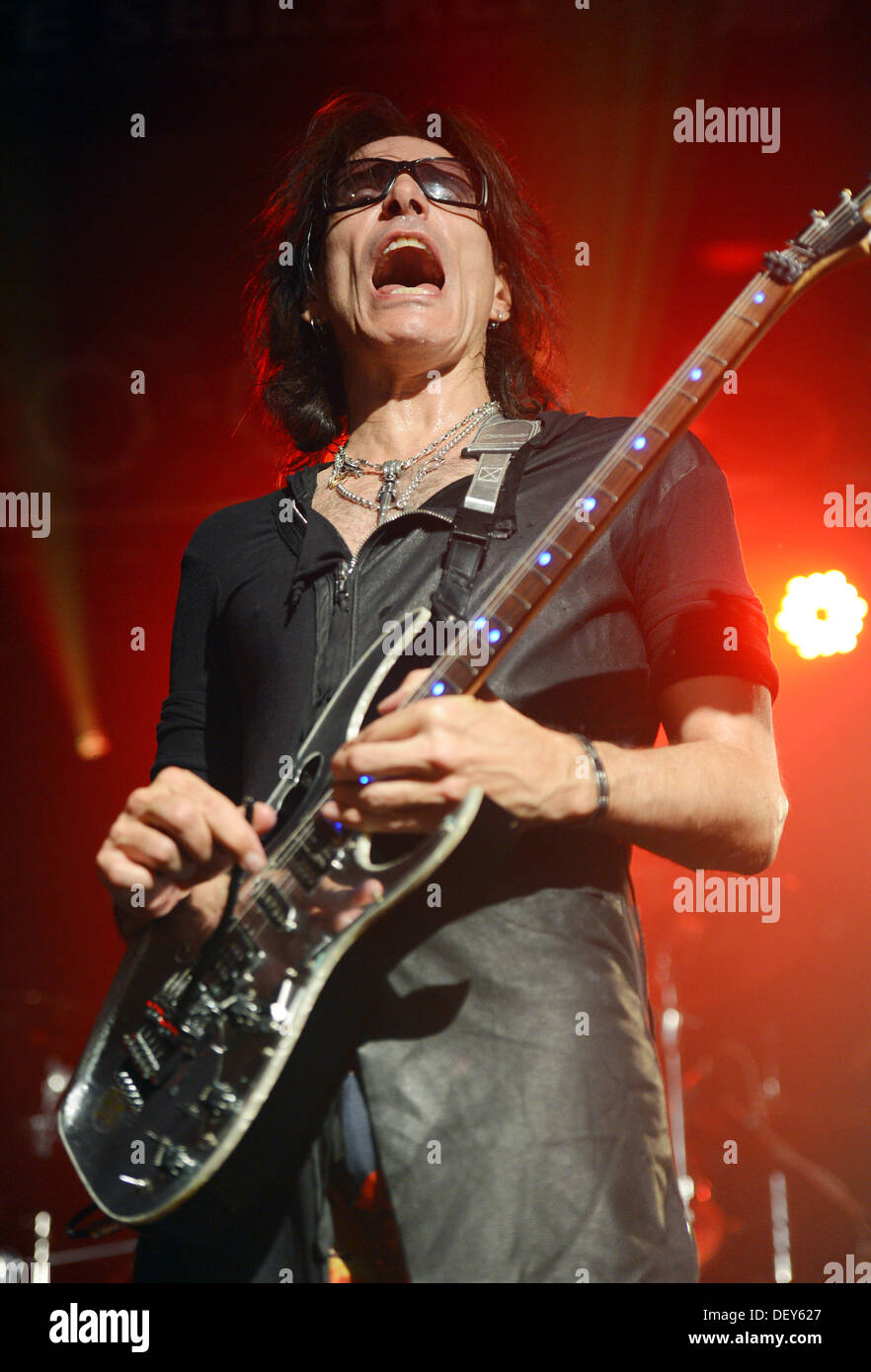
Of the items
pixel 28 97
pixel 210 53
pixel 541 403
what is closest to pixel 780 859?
pixel 541 403

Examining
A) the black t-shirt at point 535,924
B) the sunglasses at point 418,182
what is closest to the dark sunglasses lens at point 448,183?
the sunglasses at point 418,182

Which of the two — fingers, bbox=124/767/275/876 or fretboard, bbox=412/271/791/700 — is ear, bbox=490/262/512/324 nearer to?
fretboard, bbox=412/271/791/700

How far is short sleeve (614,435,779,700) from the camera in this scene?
1619mm

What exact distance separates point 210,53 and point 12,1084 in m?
5.69

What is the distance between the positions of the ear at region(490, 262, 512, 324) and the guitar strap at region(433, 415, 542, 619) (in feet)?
2.32

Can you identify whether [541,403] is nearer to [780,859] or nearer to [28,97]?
[28,97]

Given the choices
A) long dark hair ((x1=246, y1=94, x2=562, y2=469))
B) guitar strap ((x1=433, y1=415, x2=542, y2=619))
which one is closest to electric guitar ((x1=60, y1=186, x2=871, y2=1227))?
guitar strap ((x1=433, y1=415, x2=542, y2=619))

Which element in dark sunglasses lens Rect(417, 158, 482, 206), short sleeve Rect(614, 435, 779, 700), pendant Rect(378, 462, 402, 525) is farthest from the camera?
dark sunglasses lens Rect(417, 158, 482, 206)

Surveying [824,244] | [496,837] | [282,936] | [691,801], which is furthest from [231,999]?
[824,244]

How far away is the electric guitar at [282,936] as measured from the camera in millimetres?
1411

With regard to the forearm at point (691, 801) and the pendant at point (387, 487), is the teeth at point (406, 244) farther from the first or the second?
the forearm at point (691, 801)

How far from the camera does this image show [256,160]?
15.4ft

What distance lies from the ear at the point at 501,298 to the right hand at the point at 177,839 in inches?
64.9
